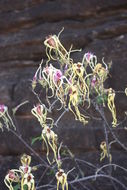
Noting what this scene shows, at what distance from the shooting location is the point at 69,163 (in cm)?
273

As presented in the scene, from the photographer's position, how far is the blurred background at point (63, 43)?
8.96 feet

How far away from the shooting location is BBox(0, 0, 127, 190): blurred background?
8.96 feet

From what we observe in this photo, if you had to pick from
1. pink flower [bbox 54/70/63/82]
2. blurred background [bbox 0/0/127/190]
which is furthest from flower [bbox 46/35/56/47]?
blurred background [bbox 0/0/127/190]

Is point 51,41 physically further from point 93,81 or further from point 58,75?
point 93,81

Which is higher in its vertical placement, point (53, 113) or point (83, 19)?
point (83, 19)

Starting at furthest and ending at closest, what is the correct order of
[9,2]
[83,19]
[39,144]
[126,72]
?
1. [9,2]
2. [83,19]
3. [39,144]
4. [126,72]

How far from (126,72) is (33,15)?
3.03 ft

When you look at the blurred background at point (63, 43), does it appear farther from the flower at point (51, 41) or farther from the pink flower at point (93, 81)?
the flower at point (51, 41)

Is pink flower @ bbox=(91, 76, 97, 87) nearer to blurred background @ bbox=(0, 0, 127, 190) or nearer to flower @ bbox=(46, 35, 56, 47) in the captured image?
flower @ bbox=(46, 35, 56, 47)

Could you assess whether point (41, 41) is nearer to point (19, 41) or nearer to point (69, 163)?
point (19, 41)

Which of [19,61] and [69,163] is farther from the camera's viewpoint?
[19,61]

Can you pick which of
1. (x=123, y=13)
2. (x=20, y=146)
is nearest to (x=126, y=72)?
(x=123, y=13)

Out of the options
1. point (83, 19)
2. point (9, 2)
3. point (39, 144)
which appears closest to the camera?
point (39, 144)

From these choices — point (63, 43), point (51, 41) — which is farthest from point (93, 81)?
point (63, 43)
